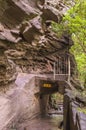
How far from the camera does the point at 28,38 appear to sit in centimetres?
1205

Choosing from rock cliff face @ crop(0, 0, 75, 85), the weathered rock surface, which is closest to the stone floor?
the weathered rock surface

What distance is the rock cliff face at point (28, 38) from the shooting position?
29.6 feet

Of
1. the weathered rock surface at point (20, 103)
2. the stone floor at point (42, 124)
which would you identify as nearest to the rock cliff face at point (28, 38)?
the weathered rock surface at point (20, 103)

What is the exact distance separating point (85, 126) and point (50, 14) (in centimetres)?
885

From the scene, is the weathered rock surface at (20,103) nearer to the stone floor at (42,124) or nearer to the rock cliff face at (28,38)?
the stone floor at (42,124)

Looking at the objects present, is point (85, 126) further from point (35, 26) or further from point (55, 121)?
point (55, 121)

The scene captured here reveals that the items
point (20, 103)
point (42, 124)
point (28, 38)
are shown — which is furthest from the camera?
point (42, 124)

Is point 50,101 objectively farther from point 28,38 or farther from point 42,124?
point 28,38

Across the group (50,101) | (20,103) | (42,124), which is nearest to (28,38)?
(20,103)

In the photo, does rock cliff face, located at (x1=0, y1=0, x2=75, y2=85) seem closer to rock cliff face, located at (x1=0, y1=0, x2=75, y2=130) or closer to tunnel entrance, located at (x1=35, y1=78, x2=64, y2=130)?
rock cliff face, located at (x1=0, y1=0, x2=75, y2=130)

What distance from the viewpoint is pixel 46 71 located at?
48.4 feet

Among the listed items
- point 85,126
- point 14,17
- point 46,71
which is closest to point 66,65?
point 46,71

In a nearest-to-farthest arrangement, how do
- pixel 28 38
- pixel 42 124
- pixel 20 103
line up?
pixel 20 103, pixel 28 38, pixel 42 124

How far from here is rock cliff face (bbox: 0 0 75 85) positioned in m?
9.02
